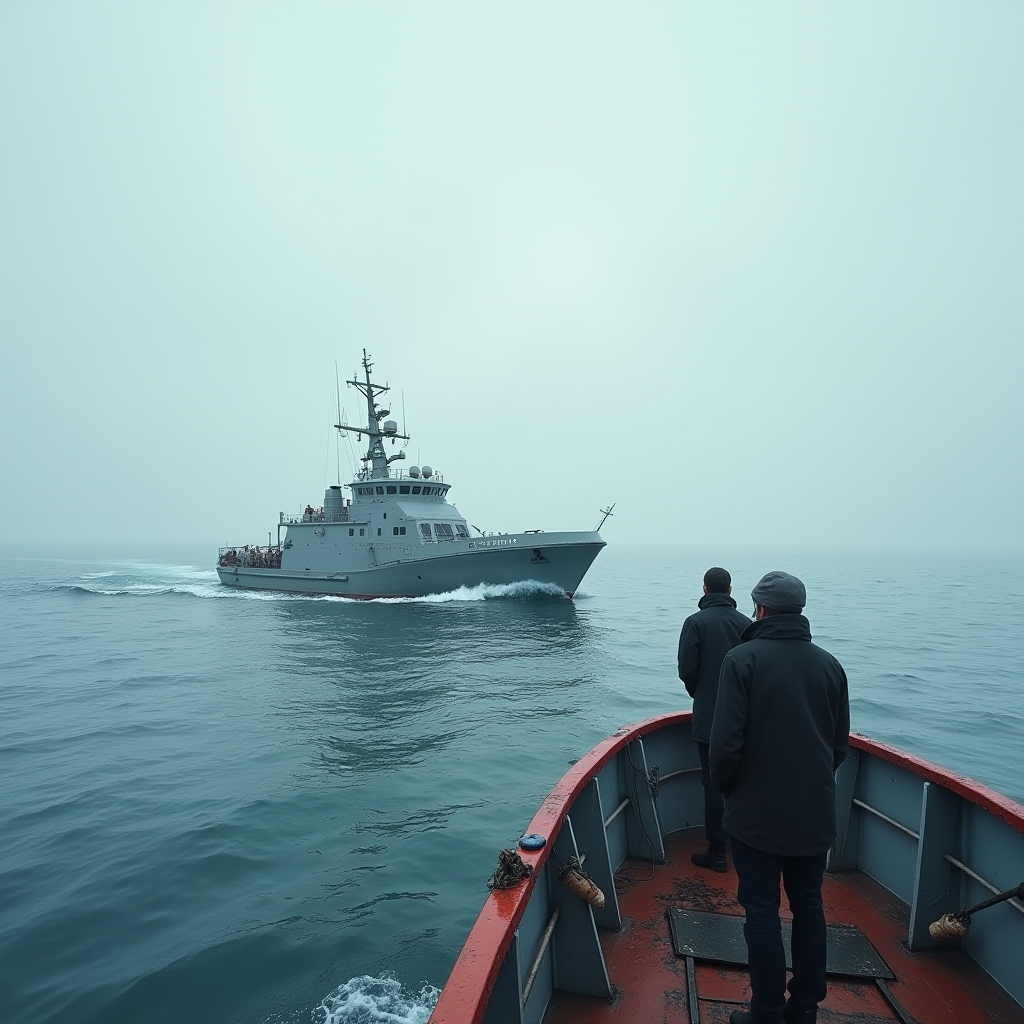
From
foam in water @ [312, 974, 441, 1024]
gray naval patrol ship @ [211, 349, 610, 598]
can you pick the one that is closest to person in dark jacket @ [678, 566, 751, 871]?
foam in water @ [312, 974, 441, 1024]

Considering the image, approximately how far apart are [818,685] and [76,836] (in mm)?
8503

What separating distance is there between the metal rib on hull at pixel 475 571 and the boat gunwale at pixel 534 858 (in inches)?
886

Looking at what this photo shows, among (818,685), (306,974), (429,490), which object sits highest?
(429,490)

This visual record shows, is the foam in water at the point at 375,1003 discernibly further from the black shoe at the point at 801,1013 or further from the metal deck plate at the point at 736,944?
the black shoe at the point at 801,1013

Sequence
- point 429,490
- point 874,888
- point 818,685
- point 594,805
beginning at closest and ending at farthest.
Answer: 1. point 818,685
2. point 594,805
3. point 874,888
4. point 429,490

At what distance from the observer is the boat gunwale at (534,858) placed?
1834 mm

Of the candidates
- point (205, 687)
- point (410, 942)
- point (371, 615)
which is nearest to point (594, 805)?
point (410, 942)

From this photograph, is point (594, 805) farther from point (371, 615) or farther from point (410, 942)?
point (371, 615)

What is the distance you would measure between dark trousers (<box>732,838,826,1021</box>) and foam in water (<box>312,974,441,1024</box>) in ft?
8.74

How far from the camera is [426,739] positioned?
32.9 ft

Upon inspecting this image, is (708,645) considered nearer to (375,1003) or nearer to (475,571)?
(375,1003)

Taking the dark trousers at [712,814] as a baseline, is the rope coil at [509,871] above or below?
above

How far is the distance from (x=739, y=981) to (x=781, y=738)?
1871mm

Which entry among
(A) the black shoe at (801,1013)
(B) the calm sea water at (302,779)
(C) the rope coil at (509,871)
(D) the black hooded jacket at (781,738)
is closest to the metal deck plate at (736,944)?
(A) the black shoe at (801,1013)
